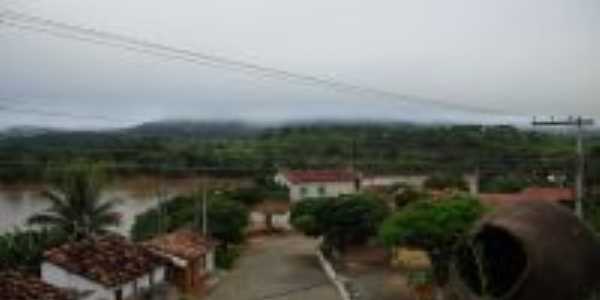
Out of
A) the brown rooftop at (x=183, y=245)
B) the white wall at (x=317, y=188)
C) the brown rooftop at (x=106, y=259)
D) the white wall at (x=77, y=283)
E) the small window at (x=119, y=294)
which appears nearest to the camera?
the white wall at (x=77, y=283)

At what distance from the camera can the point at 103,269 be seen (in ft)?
74.9

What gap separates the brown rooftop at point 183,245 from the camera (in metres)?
28.5

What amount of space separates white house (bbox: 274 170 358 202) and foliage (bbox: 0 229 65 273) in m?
30.0

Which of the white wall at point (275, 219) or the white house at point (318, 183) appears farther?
the white house at point (318, 183)

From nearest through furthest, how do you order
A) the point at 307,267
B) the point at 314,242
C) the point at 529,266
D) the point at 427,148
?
the point at 529,266 < the point at 307,267 < the point at 314,242 < the point at 427,148

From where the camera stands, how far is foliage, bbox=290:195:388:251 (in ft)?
124

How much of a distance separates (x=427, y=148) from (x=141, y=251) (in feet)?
92.1

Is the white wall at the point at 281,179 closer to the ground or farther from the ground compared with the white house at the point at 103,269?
closer to the ground

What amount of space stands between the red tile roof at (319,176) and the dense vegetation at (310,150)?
6.36ft

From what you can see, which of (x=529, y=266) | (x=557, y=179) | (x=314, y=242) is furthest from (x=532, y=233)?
(x=557, y=179)

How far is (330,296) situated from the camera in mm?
28234

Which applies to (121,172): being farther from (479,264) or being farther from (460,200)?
(479,264)

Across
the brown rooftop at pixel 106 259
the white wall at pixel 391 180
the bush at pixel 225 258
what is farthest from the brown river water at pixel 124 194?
the brown rooftop at pixel 106 259

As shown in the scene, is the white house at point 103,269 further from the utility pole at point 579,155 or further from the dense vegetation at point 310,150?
the utility pole at point 579,155
